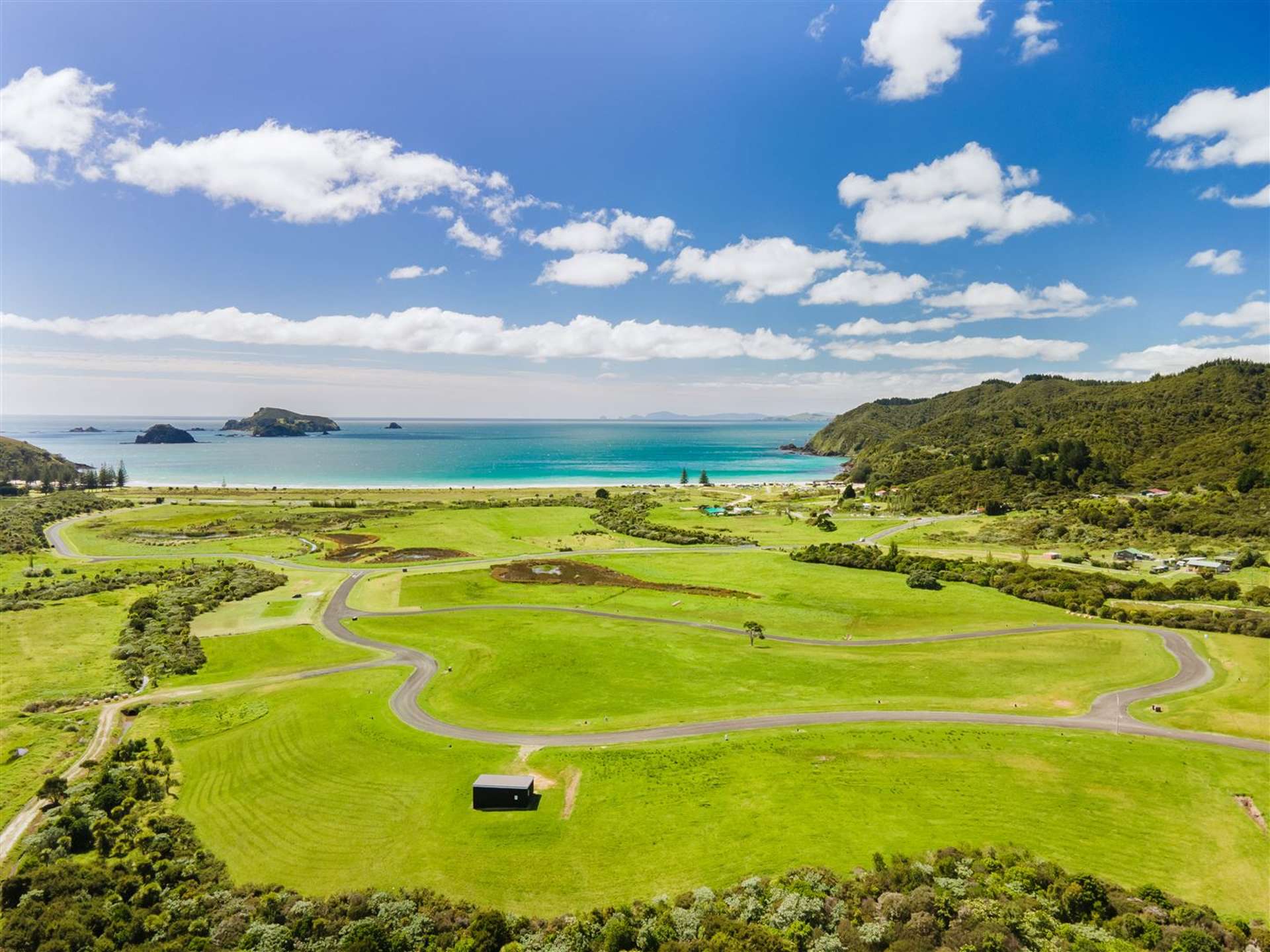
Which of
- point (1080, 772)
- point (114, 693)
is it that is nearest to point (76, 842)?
point (114, 693)

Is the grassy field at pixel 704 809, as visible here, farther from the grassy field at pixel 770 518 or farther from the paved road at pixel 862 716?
the grassy field at pixel 770 518

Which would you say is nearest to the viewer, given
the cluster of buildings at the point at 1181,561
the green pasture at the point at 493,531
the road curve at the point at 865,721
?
the road curve at the point at 865,721

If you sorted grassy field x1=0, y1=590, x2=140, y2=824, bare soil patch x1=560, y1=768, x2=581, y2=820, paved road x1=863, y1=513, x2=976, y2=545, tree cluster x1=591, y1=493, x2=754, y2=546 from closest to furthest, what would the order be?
bare soil patch x1=560, y1=768, x2=581, y2=820 < grassy field x1=0, y1=590, x2=140, y2=824 < paved road x1=863, y1=513, x2=976, y2=545 < tree cluster x1=591, y1=493, x2=754, y2=546

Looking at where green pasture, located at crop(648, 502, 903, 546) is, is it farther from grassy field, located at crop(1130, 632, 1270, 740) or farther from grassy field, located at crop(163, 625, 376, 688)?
grassy field, located at crop(163, 625, 376, 688)

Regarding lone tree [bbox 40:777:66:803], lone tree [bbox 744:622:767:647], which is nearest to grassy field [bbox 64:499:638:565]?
lone tree [bbox 744:622:767:647]

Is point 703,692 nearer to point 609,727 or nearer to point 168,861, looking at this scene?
point 609,727

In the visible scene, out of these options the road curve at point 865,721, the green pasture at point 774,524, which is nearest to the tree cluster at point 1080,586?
the road curve at point 865,721

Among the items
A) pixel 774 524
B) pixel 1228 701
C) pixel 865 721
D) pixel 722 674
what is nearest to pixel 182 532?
pixel 722 674
